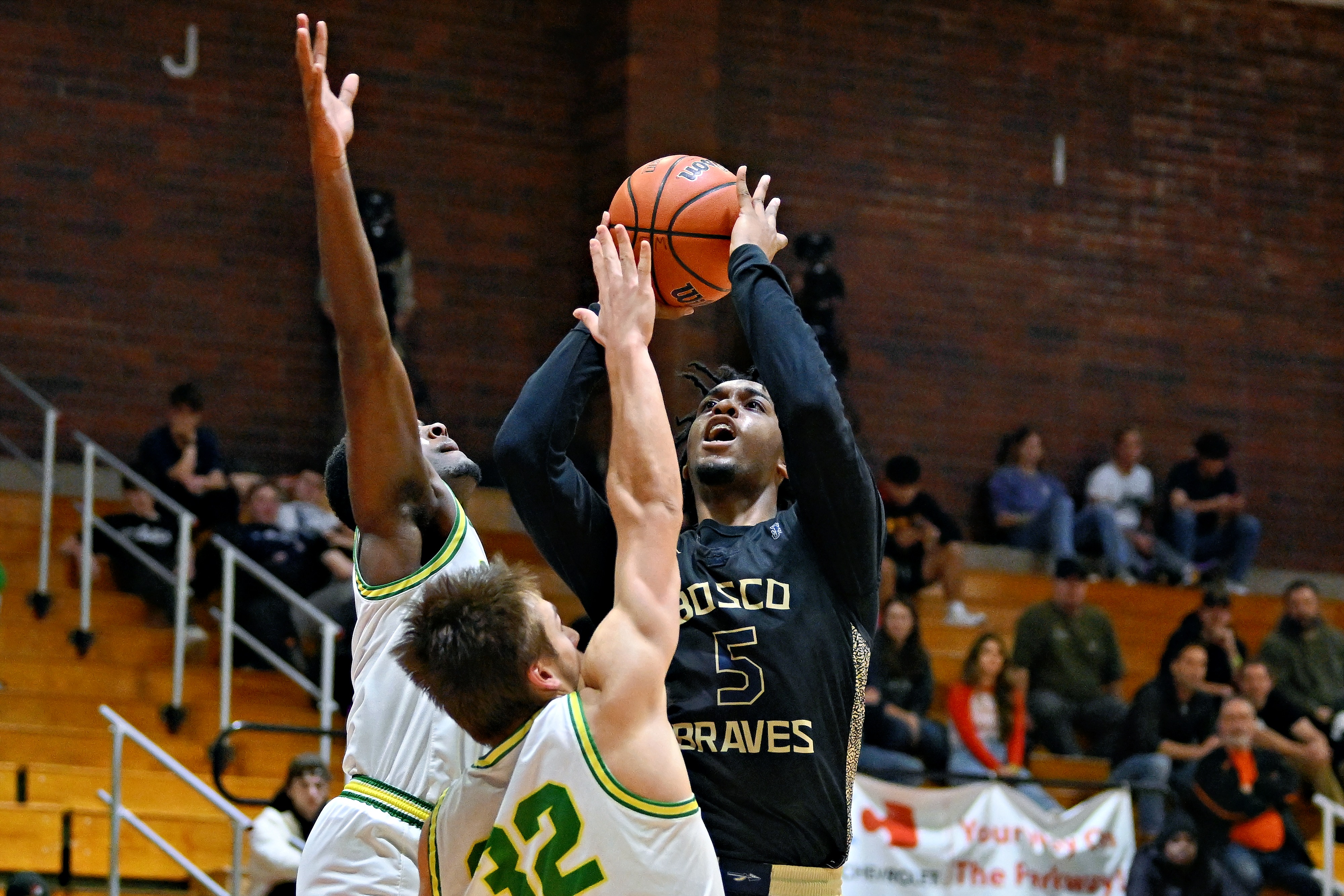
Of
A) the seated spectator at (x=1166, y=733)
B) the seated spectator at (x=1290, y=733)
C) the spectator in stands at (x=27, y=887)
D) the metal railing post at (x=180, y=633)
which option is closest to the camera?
the spectator in stands at (x=27, y=887)

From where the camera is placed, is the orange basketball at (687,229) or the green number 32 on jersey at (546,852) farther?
the orange basketball at (687,229)

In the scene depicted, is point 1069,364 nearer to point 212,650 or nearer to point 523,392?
point 212,650

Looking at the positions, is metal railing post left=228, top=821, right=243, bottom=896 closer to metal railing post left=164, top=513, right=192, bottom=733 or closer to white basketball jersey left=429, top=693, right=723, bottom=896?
metal railing post left=164, top=513, right=192, bottom=733

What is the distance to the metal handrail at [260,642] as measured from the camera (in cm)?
896

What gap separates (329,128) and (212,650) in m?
7.51

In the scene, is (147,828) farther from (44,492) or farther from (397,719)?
(397,719)

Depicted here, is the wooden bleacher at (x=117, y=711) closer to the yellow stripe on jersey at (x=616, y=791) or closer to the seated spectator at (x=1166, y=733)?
the seated spectator at (x=1166, y=733)

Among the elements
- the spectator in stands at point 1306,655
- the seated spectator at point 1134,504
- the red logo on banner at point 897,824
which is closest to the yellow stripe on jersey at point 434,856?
the red logo on banner at point 897,824

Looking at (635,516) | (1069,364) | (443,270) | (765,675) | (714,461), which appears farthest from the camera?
(1069,364)

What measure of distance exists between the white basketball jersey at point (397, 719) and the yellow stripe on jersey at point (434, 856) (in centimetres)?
56

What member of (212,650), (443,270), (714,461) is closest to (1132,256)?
(443,270)

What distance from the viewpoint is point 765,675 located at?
141 inches

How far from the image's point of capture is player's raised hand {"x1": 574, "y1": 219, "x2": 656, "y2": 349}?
3.45 meters

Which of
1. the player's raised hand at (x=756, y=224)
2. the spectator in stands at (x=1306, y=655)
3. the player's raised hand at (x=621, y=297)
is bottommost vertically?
the spectator in stands at (x=1306, y=655)
